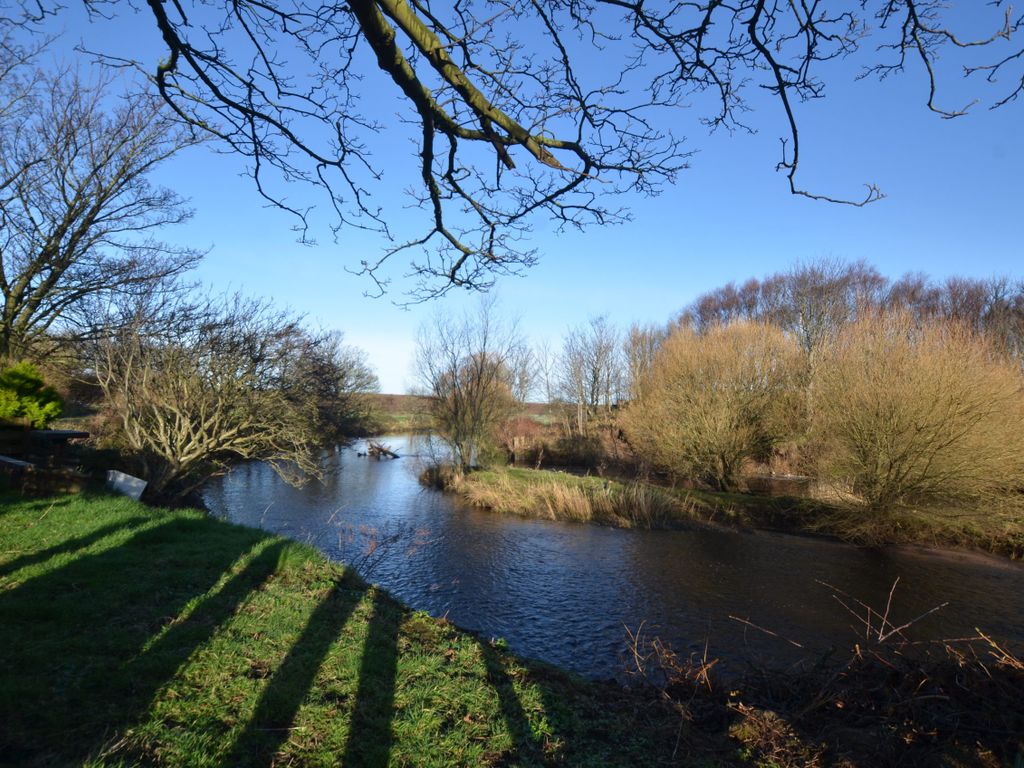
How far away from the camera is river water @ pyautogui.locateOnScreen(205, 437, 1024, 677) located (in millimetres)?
7766

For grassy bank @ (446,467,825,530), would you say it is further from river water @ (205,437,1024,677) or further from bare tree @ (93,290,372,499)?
bare tree @ (93,290,372,499)

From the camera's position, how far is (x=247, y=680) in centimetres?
374

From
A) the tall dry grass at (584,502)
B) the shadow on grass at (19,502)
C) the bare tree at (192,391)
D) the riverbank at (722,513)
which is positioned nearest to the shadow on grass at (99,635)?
the shadow on grass at (19,502)

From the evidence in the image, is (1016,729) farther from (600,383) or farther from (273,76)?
(600,383)

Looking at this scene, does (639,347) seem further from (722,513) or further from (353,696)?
(353,696)

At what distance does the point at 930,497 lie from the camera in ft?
45.3

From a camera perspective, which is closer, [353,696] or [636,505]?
[353,696]

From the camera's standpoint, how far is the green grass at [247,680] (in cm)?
304

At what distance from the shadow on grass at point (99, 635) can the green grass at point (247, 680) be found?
0.01 metres

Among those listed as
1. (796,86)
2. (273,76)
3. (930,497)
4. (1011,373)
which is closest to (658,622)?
(796,86)

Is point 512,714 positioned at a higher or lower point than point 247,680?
lower

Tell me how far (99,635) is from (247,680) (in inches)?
49.0

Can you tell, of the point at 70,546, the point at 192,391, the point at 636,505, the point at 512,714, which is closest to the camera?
the point at 512,714

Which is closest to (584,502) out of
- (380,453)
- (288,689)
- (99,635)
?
(288,689)
